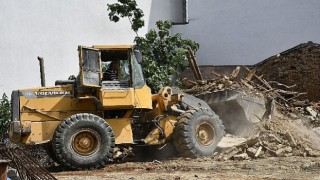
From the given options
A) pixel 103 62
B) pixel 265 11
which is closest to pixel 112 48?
pixel 103 62

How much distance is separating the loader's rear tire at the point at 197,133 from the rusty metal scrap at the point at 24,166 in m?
4.16

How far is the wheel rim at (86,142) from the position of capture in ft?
38.8

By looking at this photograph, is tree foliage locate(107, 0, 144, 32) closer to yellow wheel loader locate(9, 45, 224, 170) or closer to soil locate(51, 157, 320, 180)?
yellow wheel loader locate(9, 45, 224, 170)

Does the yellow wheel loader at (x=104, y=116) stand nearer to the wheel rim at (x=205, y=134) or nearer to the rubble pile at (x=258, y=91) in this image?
the wheel rim at (x=205, y=134)

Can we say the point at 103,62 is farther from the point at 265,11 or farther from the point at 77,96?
the point at 265,11

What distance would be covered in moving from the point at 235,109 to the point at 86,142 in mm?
5166

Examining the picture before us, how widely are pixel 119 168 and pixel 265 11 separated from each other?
55.8 ft

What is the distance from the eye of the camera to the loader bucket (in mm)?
15461

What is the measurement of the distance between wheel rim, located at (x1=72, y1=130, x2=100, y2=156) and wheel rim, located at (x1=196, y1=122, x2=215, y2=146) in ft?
8.19

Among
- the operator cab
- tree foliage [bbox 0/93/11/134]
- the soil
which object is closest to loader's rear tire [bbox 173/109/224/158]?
the soil

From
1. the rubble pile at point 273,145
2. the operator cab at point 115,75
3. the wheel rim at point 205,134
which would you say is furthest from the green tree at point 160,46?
the operator cab at point 115,75

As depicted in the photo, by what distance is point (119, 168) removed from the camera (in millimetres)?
12039

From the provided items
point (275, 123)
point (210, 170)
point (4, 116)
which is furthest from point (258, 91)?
point (4, 116)

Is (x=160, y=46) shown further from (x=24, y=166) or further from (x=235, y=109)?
(x=24, y=166)
